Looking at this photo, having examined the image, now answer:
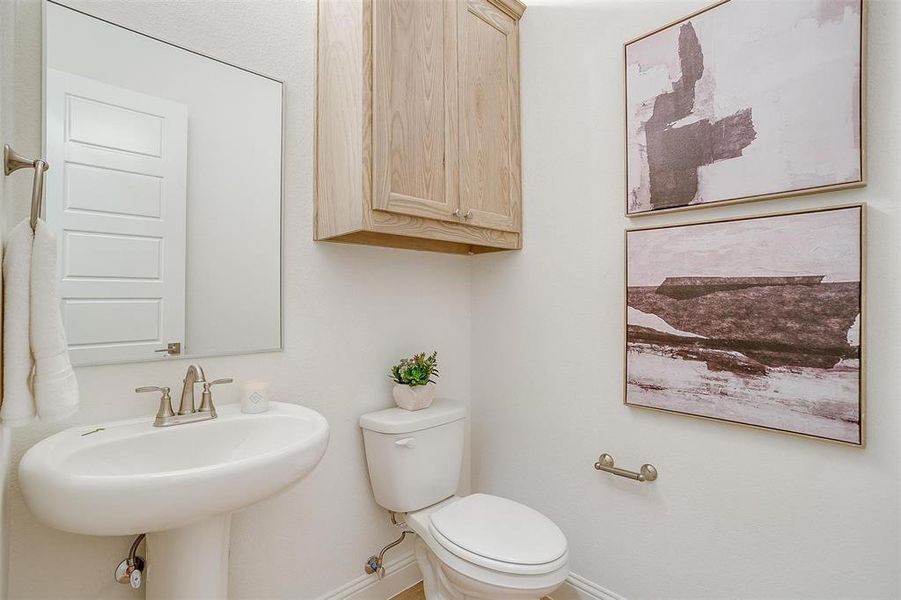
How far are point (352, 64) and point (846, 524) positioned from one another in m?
1.89

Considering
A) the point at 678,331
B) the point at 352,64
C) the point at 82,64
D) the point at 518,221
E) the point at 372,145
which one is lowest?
the point at 678,331

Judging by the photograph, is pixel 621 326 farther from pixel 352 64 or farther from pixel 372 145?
pixel 352 64

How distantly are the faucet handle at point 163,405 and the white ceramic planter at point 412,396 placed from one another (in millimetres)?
753

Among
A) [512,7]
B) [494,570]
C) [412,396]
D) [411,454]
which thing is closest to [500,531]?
[494,570]

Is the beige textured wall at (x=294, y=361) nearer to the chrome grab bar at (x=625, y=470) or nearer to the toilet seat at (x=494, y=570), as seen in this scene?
the toilet seat at (x=494, y=570)

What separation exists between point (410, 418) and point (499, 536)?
49 centimetres

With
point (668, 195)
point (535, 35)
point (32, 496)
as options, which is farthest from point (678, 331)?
point (32, 496)

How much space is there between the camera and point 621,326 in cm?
153

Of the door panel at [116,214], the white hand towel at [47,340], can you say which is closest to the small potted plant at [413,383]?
the door panel at [116,214]

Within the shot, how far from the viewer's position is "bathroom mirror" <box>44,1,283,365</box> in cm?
110

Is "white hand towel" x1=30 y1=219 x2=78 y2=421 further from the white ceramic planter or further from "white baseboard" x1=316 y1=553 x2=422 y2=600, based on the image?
"white baseboard" x1=316 y1=553 x2=422 y2=600

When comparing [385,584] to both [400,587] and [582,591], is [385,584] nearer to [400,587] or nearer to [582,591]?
[400,587]

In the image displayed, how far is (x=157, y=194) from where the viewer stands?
4.05 feet

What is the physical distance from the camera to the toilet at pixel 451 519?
4.00 feet
